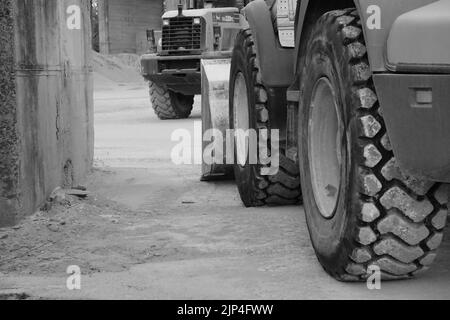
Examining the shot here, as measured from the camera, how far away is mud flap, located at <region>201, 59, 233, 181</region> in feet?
21.5

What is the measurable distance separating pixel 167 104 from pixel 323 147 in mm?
11162

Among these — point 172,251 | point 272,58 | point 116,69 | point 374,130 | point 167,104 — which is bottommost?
point 116,69

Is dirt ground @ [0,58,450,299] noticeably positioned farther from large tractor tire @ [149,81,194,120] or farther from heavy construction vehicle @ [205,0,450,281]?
large tractor tire @ [149,81,194,120]

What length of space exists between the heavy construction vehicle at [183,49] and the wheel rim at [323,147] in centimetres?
1031

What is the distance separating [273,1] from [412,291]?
2.56 meters

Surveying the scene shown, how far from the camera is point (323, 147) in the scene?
12.8 ft

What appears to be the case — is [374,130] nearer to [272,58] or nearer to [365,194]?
[365,194]

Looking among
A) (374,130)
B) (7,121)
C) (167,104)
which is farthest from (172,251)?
(167,104)

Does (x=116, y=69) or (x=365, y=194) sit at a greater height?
(x=365, y=194)

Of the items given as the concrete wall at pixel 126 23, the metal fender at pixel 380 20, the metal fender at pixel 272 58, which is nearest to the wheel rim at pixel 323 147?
the metal fender at pixel 380 20

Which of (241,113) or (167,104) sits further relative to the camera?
(167,104)

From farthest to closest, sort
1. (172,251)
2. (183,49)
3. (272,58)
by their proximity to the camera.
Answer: (183,49), (272,58), (172,251)

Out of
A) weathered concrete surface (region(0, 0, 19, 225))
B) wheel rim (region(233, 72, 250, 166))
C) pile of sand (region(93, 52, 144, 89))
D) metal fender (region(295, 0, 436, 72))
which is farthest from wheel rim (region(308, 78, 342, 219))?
pile of sand (region(93, 52, 144, 89))
